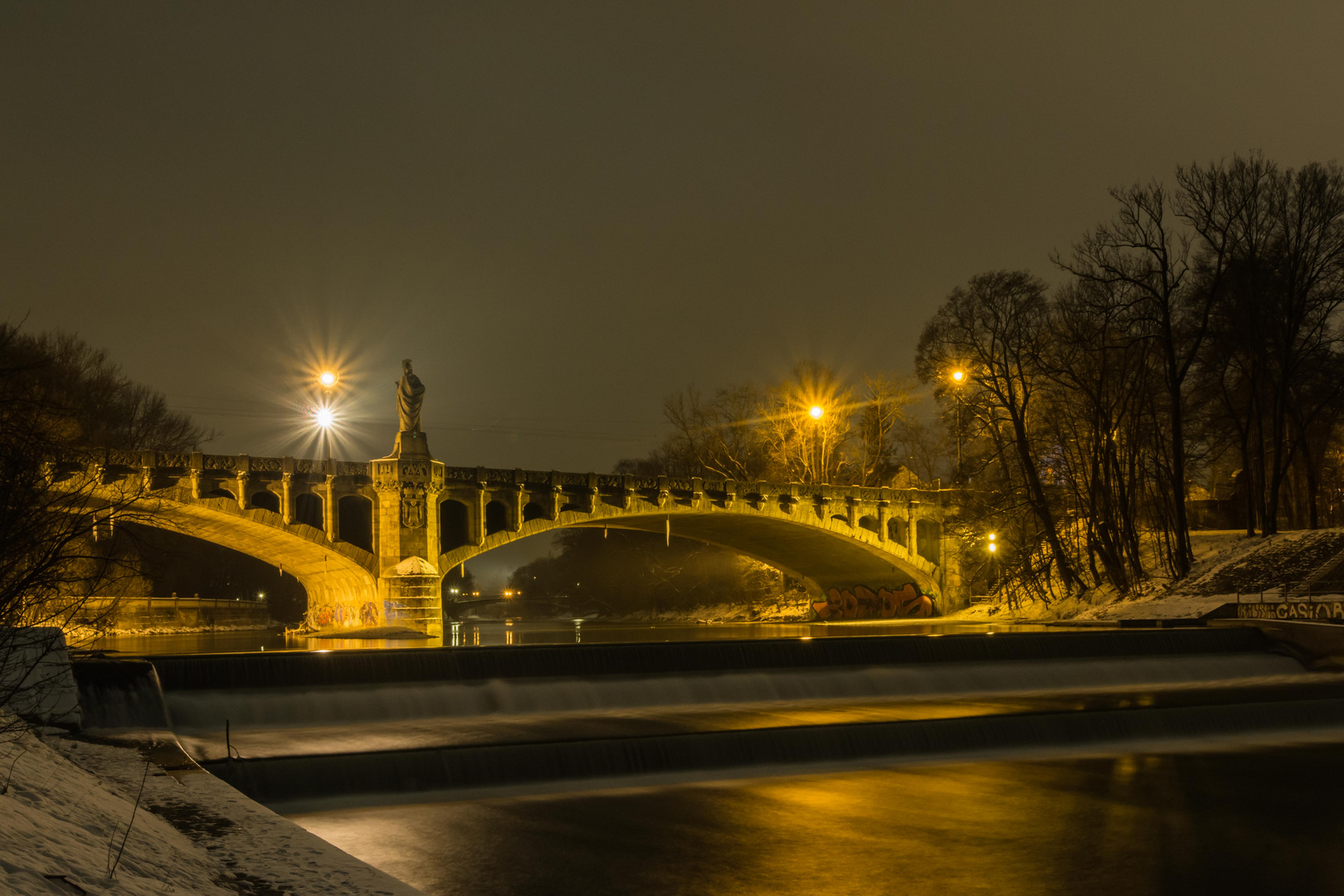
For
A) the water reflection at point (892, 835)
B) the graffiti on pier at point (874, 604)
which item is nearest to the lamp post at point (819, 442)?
the graffiti on pier at point (874, 604)

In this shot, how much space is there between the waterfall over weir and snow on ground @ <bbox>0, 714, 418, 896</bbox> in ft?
15.0

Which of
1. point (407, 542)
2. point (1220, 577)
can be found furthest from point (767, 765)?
point (407, 542)

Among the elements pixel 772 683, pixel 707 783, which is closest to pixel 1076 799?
pixel 707 783

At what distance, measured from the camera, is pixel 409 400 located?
49219 mm

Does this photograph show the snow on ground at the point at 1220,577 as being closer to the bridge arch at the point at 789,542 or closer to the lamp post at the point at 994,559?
the lamp post at the point at 994,559

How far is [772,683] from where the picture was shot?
23.8 m

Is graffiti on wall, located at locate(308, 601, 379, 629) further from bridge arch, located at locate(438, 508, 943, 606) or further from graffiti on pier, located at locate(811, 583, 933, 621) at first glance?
graffiti on pier, located at locate(811, 583, 933, 621)

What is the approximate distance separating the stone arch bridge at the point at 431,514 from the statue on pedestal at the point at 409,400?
0.71 meters

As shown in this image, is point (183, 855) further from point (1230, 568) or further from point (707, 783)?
point (1230, 568)

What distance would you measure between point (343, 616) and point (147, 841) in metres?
46.3

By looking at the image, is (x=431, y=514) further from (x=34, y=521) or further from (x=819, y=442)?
(x=34, y=521)

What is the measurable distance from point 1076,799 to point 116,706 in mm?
12996

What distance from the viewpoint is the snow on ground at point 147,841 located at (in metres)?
5.83

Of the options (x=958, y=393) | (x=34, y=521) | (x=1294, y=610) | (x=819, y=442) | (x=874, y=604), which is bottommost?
(x=874, y=604)
